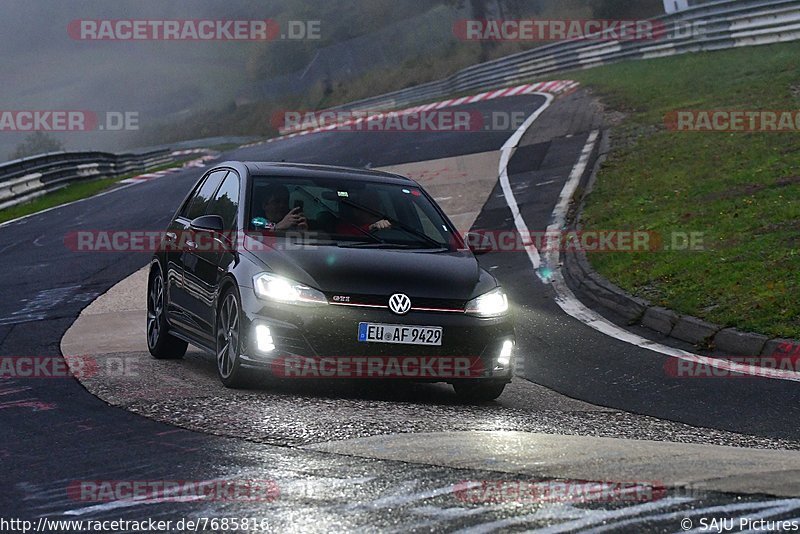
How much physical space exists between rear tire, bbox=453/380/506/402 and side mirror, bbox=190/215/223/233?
2.07m

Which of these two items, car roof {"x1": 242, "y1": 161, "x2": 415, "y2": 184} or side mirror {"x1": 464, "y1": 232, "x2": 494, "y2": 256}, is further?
car roof {"x1": 242, "y1": 161, "x2": 415, "y2": 184}

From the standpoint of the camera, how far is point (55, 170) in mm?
30984

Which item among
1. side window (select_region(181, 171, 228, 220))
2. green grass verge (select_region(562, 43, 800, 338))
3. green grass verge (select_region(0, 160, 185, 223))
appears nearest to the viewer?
side window (select_region(181, 171, 228, 220))

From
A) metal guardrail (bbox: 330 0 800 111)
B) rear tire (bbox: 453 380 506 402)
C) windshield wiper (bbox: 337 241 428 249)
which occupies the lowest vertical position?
rear tire (bbox: 453 380 506 402)

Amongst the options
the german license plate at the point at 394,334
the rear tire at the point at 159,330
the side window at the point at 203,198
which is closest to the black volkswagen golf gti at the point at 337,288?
→ the german license plate at the point at 394,334

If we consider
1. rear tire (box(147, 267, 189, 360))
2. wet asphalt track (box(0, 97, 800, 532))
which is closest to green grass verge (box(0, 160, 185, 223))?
wet asphalt track (box(0, 97, 800, 532))

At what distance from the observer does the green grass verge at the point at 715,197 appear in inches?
465

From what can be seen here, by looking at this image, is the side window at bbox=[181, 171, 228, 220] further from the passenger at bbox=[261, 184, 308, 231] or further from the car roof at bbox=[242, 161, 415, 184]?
the passenger at bbox=[261, 184, 308, 231]

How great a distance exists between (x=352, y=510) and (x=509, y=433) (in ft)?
6.42

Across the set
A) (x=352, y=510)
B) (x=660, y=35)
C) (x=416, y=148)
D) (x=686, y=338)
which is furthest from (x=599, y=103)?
(x=352, y=510)

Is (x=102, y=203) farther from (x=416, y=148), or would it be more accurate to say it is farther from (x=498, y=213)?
Answer: (x=498, y=213)

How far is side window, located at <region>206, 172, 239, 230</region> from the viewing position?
9180 mm

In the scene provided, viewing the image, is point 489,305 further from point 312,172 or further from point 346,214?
point 312,172

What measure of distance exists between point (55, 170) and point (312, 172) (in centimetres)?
2297
